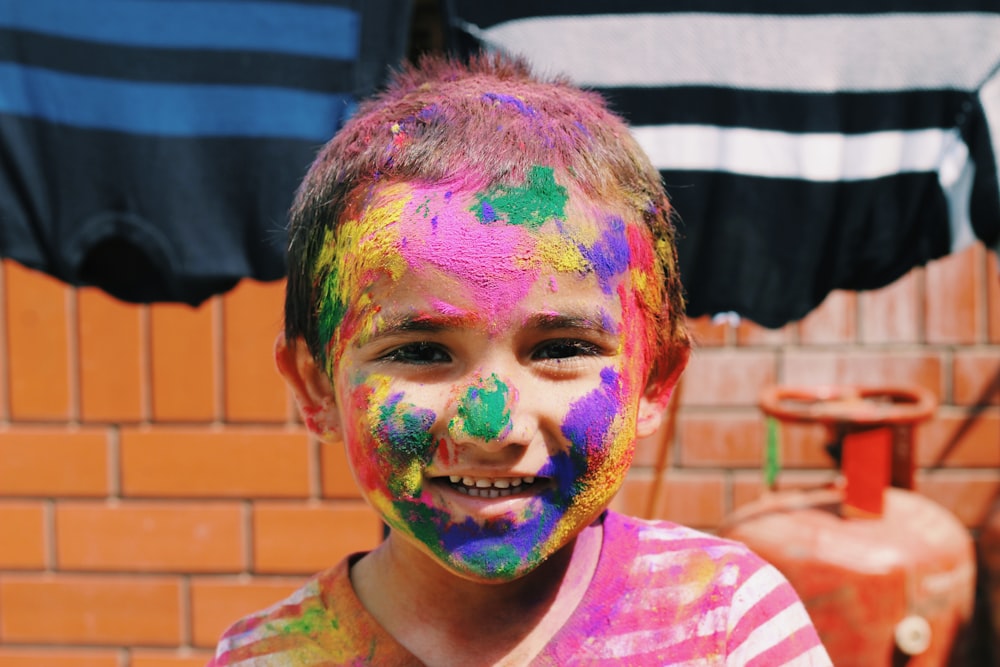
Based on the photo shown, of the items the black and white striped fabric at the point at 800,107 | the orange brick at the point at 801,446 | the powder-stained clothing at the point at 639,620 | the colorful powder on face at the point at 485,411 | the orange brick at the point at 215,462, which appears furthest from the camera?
the orange brick at the point at 801,446

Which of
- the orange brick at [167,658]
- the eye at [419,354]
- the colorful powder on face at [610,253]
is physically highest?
the colorful powder on face at [610,253]

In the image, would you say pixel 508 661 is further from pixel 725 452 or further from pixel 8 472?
pixel 8 472

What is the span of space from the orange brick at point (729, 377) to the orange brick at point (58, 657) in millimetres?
1668

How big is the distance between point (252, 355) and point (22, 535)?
0.78m

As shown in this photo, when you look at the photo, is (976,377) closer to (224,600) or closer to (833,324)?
(833,324)

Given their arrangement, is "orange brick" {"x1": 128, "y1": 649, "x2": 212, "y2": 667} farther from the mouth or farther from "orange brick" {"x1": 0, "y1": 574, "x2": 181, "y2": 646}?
the mouth

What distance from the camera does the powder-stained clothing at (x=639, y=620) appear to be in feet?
4.07

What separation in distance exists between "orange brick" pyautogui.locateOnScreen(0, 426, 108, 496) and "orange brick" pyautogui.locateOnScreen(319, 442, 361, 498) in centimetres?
57

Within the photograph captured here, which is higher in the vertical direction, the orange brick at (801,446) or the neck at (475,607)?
the neck at (475,607)

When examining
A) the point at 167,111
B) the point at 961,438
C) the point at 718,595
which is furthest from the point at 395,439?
the point at 961,438

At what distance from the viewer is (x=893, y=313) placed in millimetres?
2695

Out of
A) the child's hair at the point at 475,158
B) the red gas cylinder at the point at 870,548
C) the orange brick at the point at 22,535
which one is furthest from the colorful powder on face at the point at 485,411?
the orange brick at the point at 22,535

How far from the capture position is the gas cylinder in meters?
2.52

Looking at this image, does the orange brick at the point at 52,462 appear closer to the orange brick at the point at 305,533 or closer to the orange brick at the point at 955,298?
the orange brick at the point at 305,533
